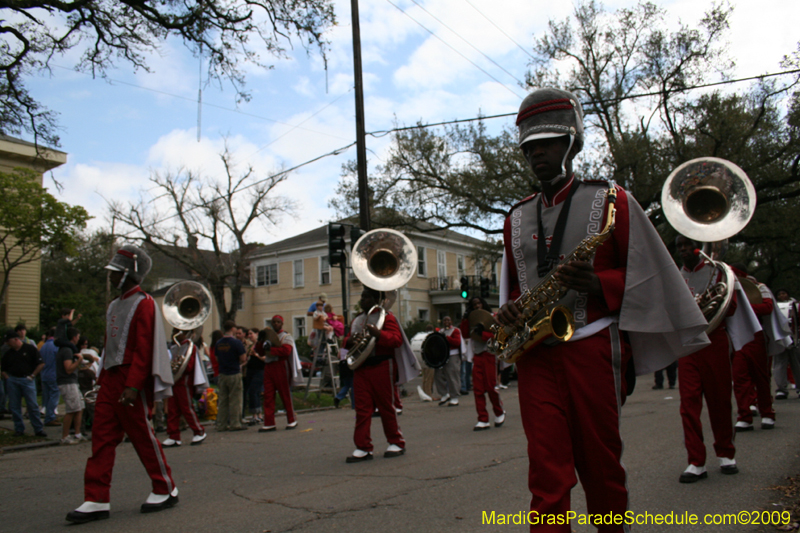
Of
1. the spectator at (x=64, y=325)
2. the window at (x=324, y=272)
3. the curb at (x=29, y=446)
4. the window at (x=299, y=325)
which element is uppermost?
the window at (x=324, y=272)

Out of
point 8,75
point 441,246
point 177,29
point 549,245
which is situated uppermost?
point 441,246

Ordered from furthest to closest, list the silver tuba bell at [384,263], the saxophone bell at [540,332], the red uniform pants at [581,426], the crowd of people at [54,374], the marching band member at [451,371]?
the marching band member at [451,371], the crowd of people at [54,374], the silver tuba bell at [384,263], the saxophone bell at [540,332], the red uniform pants at [581,426]

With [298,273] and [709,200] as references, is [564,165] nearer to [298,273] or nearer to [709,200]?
[709,200]

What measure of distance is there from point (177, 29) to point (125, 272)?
602cm

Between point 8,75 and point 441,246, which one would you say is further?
point 441,246

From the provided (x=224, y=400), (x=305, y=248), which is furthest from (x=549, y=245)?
(x=305, y=248)

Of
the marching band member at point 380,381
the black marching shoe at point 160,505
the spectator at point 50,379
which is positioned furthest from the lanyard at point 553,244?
the spectator at point 50,379

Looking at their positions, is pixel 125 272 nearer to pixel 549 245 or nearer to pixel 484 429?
pixel 549 245

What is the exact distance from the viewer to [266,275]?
162 ft

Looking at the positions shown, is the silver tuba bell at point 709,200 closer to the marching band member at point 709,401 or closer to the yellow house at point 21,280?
the marching band member at point 709,401

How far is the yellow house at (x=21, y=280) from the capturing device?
25156mm

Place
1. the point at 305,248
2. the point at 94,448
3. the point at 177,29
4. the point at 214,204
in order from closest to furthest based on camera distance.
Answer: the point at 94,448
the point at 177,29
the point at 214,204
the point at 305,248

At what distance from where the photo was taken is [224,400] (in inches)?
454

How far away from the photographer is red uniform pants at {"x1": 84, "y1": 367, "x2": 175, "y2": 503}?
4980mm
